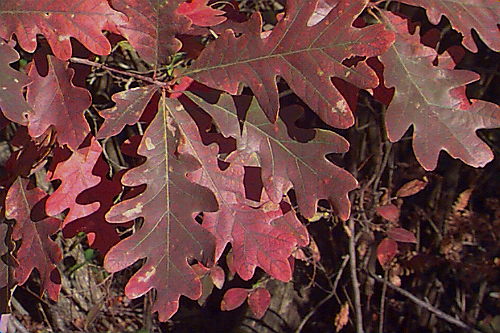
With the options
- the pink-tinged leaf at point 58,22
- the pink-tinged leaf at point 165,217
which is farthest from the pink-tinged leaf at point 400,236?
the pink-tinged leaf at point 58,22

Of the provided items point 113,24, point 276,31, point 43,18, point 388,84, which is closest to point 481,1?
point 388,84

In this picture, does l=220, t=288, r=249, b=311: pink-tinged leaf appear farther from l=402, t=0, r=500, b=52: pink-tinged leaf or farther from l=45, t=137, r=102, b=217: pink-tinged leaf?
l=402, t=0, r=500, b=52: pink-tinged leaf

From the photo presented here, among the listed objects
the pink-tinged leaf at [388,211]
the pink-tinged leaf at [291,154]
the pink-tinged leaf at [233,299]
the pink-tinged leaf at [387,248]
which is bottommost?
the pink-tinged leaf at [233,299]

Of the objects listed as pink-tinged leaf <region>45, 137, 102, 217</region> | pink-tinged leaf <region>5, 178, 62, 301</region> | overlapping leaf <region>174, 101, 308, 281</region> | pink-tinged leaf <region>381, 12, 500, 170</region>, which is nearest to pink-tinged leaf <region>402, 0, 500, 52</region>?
Result: pink-tinged leaf <region>381, 12, 500, 170</region>

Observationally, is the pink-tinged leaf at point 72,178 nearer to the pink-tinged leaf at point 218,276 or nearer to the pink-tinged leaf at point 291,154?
the pink-tinged leaf at point 291,154

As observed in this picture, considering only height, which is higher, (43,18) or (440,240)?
(43,18)

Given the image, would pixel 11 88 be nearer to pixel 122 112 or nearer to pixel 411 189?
pixel 122 112

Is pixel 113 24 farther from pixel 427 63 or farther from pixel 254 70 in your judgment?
pixel 427 63

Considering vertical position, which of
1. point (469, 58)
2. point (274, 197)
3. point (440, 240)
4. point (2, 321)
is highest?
point (274, 197)

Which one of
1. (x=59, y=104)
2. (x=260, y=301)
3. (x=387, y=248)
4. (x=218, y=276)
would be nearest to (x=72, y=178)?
(x=59, y=104)
